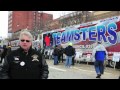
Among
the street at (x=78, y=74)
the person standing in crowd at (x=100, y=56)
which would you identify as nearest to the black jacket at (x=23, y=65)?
the street at (x=78, y=74)

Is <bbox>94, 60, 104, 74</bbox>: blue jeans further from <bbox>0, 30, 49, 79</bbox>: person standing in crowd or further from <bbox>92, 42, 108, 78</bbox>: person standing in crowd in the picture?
<bbox>0, 30, 49, 79</bbox>: person standing in crowd

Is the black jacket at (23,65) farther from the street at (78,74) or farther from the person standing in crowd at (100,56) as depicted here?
the person standing in crowd at (100,56)

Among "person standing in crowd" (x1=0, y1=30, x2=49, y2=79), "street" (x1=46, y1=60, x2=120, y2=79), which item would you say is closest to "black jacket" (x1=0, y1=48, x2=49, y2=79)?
"person standing in crowd" (x1=0, y1=30, x2=49, y2=79)

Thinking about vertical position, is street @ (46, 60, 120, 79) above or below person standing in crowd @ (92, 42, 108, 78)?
below

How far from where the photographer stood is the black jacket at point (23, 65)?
3168 millimetres

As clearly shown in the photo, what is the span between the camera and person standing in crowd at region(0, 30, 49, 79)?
10.4ft

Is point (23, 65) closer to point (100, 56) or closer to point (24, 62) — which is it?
point (24, 62)

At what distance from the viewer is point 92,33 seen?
19.2 metres
